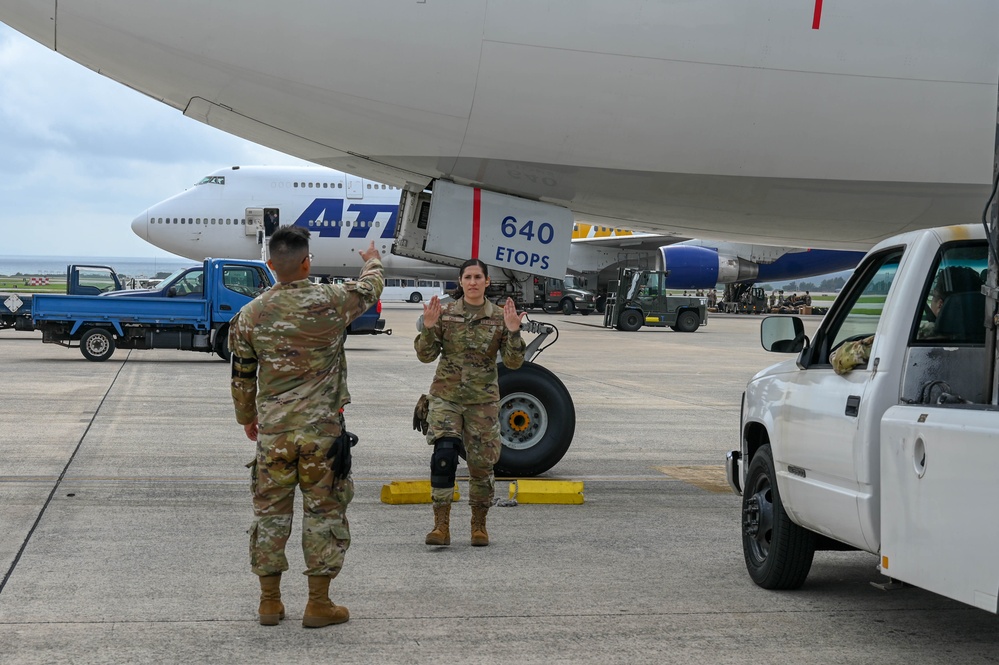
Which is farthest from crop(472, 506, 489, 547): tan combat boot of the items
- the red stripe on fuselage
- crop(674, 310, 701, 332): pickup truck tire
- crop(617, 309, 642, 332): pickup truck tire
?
crop(674, 310, 701, 332): pickup truck tire

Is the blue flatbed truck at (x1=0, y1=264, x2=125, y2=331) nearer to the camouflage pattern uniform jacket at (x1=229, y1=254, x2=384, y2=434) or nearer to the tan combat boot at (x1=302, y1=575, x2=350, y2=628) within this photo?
the camouflage pattern uniform jacket at (x1=229, y1=254, x2=384, y2=434)

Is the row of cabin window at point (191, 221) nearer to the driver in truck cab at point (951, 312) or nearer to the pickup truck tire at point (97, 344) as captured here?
the pickup truck tire at point (97, 344)

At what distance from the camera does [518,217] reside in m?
8.02

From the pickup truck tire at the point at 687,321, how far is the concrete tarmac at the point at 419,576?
25512 millimetres

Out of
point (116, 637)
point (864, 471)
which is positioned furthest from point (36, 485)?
point (864, 471)

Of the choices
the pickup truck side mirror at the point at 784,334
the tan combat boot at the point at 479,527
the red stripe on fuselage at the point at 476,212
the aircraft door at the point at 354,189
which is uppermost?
the aircraft door at the point at 354,189

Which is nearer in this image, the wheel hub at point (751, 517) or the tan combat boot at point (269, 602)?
the tan combat boot at point (269, 602)

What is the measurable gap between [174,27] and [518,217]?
2.79 metres

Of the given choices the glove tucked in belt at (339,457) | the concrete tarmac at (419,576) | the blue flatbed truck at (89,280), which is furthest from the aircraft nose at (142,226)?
the glove tucked in belt at (339,457)

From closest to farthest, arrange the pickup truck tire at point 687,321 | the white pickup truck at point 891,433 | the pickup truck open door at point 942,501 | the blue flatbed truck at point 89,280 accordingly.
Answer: the pickup truck open door at point 942,501 → the white pickup truck at point 891,433 → the blue flatbed truck at point 89,280 → the pickup truck tire at point 687,321

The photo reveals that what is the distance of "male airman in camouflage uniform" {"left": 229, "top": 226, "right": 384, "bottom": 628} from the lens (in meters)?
4.65

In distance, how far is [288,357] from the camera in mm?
4703

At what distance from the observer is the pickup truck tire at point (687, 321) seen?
36.6 metres

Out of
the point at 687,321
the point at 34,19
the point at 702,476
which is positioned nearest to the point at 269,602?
the point at 34,19
